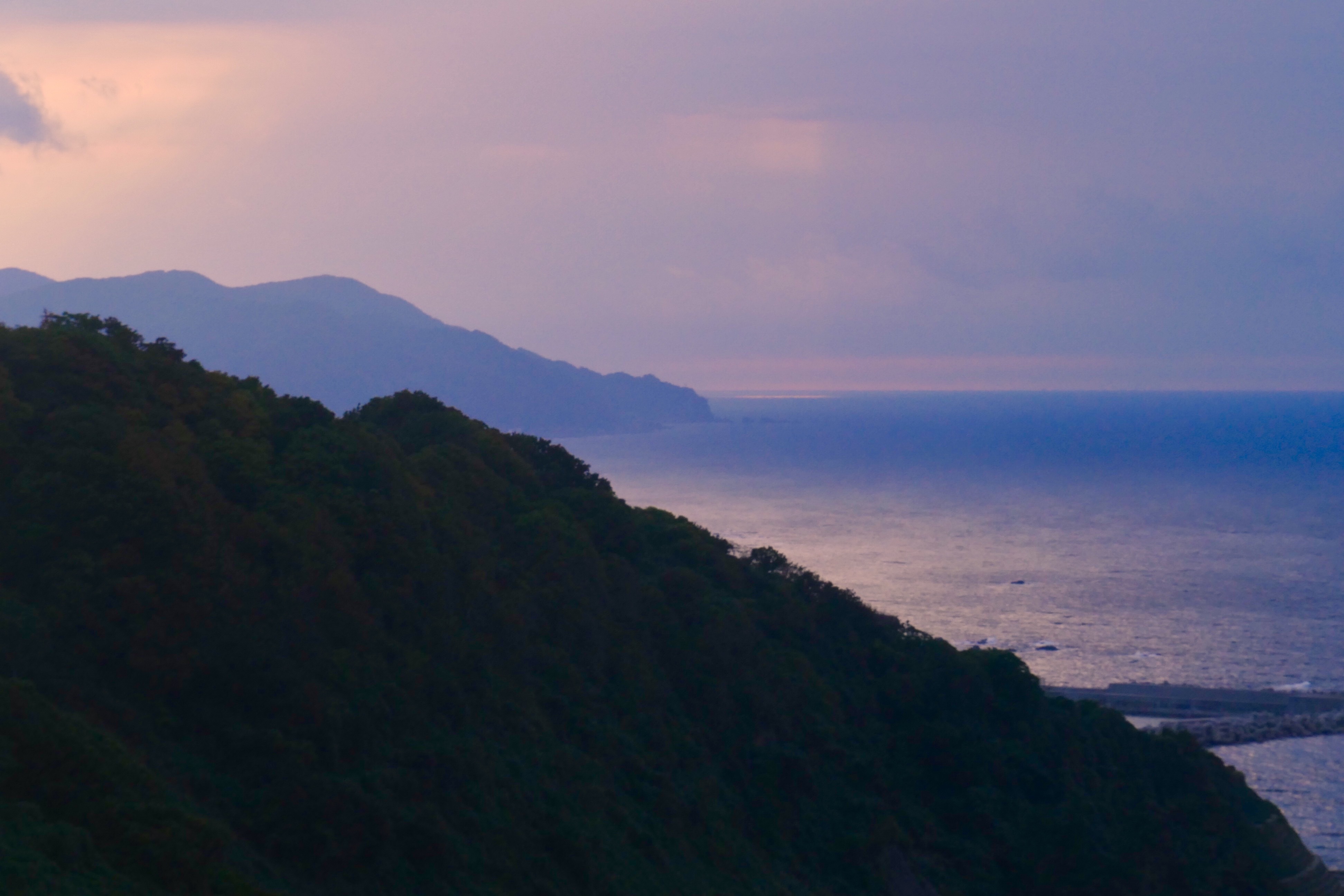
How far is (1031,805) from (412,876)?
1692 centimetres

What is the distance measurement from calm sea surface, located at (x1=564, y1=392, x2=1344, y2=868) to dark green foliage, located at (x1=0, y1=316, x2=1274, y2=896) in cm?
1434

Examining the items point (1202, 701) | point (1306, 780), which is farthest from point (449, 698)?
point (1202, 701)

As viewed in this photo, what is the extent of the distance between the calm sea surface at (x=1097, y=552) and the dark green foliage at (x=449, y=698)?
14337mm

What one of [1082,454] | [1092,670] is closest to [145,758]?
[1092,670]

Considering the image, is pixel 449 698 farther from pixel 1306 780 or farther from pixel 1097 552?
pixel 1097 552

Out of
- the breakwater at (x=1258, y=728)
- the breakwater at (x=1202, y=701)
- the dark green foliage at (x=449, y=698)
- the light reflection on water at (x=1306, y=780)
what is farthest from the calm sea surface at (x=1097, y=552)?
the dark green foliage at (x=449, y=698)

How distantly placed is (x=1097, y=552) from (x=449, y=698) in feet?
230

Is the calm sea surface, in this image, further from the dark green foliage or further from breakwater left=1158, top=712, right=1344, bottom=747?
the dark green foliage

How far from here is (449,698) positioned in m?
17.9

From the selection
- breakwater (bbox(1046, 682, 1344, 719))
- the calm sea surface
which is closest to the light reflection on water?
the calm sea surface

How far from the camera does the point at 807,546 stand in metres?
78.5

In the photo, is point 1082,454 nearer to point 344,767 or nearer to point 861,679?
point 861,679

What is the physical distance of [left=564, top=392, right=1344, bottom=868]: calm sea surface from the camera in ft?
158

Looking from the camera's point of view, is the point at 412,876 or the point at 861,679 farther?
the point at 861,679
